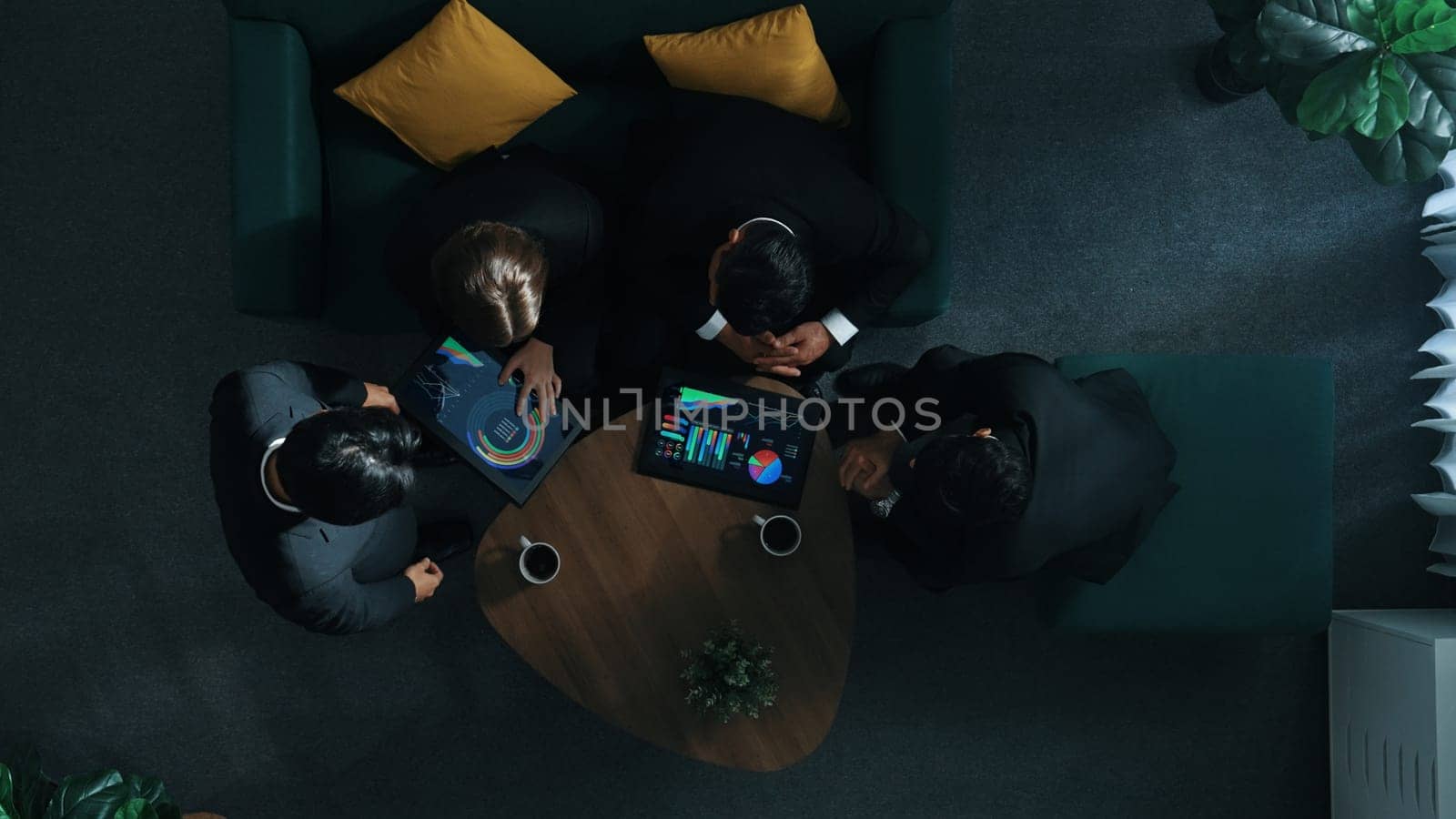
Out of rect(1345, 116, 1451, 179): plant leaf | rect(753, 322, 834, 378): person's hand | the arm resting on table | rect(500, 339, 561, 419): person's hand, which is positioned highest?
rect(1345, 116, 1451, 179): plant leaf

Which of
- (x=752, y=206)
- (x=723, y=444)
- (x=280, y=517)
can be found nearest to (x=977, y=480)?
(x=723, y=444)

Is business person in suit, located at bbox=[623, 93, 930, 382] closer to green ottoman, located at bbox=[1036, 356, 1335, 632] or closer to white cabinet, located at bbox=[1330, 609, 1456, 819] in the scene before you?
green ottoman, located at bbox=[1036, 356, 1335, 632]

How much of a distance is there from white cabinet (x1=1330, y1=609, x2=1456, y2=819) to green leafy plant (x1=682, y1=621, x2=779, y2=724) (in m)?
1.66

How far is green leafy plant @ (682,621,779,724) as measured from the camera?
203 cm

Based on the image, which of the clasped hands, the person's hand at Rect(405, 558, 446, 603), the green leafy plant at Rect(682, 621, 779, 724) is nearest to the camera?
the green leafy plant at Rect(682, 621, 779, 724)

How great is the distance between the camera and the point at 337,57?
2.27 meters

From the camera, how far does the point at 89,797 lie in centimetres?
205

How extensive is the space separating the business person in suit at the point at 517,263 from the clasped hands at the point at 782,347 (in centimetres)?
39

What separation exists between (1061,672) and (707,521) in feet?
4.33

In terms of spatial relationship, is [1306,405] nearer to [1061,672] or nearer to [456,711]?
[1061,672]

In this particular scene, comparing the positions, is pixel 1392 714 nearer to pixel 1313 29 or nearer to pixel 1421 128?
pixel 1421 128

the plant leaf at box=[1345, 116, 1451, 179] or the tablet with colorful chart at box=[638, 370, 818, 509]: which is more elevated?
the plant leaf at box=[1345, 116, 1451, 179]

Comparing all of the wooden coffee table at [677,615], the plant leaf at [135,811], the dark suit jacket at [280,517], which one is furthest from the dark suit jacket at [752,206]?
the plant leaf at [135,811]

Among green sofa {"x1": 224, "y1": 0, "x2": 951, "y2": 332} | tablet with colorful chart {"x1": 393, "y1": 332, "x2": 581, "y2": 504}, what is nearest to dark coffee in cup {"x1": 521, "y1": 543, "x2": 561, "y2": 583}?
tablet with colorful chart {"x1": 393, "y1": 332, "x2": 581, "y2": 504}
